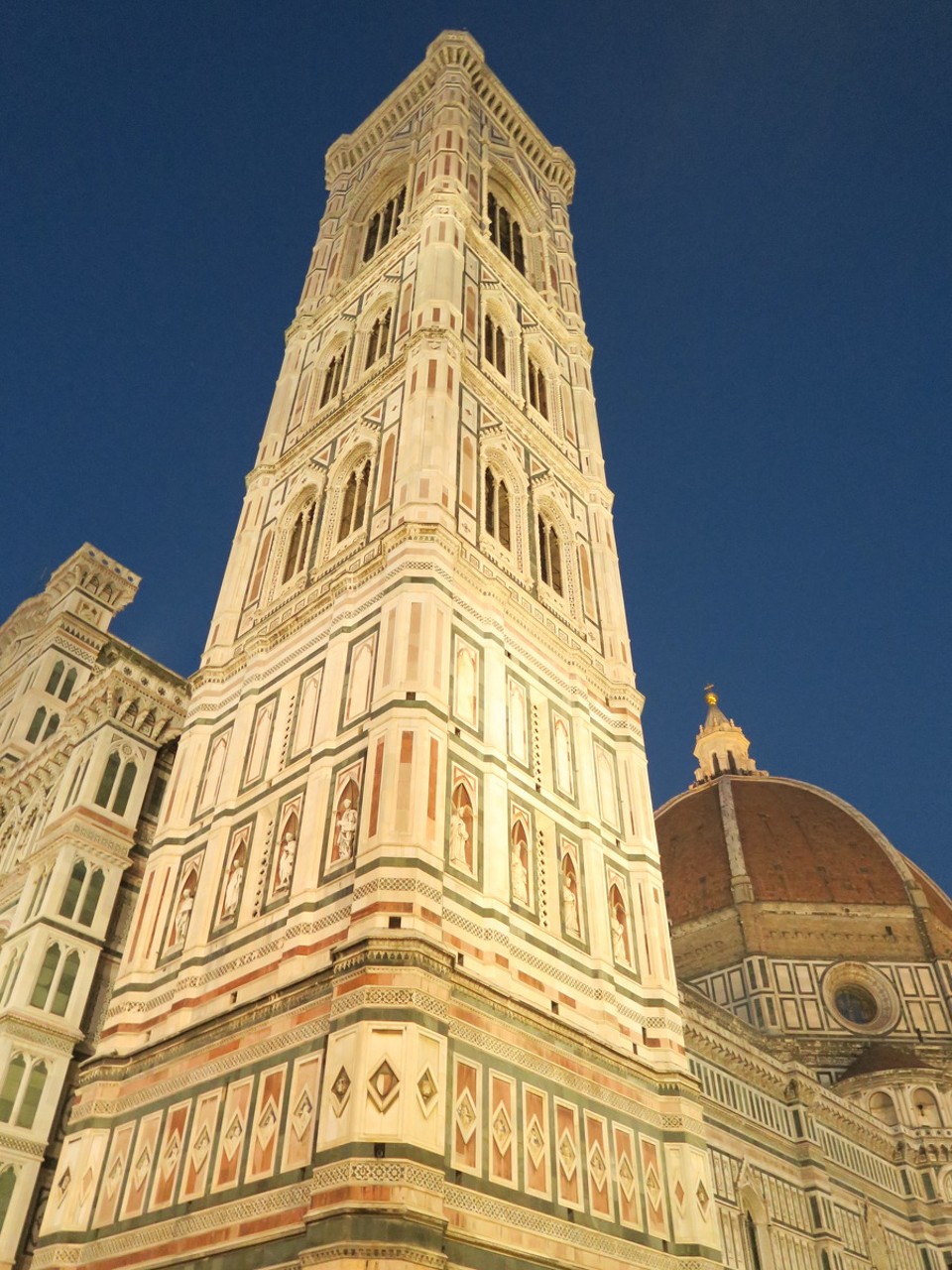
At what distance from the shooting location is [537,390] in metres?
23.0

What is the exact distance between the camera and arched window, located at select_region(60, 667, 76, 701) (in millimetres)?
26438

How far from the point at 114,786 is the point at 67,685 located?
900 cm

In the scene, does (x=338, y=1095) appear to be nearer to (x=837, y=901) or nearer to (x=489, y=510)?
(x=489, y=510)

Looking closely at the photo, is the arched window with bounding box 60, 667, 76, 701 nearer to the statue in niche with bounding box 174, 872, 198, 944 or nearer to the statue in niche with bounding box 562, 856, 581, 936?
the statue in niche with bounding box 174, 872, 198, 944

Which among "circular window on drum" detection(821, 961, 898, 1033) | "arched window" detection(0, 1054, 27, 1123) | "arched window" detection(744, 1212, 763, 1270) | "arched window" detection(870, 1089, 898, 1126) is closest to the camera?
"arched window" detection(0, 1054, 27, 1123)

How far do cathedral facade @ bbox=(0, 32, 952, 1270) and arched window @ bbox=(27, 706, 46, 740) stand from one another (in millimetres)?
90

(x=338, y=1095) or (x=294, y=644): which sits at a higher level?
(x=294, y=644)

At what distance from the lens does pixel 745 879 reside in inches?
2009

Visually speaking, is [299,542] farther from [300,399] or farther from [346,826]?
[346,826]

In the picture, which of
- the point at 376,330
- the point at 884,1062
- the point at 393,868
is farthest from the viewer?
the point at 884,1062

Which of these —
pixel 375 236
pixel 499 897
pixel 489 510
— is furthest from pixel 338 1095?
pixel 375 236

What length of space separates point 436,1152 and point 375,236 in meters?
23.0

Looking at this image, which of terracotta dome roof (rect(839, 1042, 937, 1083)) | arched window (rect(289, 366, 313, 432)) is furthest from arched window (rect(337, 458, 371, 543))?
terracotta dome roof (rect(839, 1042, 937, 1083))

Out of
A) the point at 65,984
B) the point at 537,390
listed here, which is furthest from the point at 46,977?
the point at 537,390
